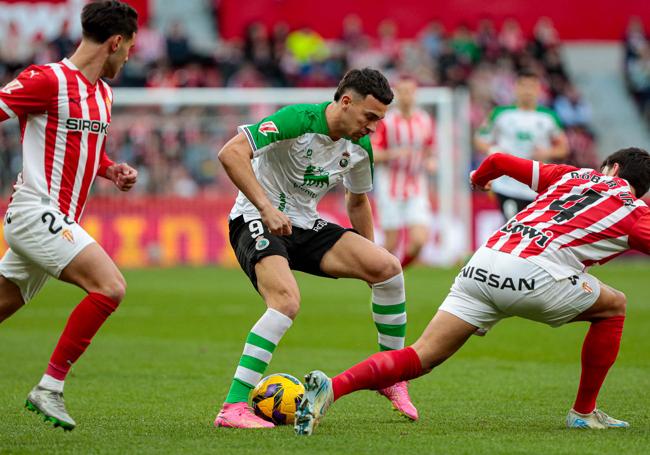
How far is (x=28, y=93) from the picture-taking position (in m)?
5.97

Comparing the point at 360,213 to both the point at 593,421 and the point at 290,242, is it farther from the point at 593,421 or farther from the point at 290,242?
the point at 593,421

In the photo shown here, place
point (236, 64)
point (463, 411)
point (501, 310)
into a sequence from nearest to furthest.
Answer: point (501, 310)
point (463, 411)
point (236, 64)

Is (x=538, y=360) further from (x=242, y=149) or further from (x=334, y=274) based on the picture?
(x=242, y=149)

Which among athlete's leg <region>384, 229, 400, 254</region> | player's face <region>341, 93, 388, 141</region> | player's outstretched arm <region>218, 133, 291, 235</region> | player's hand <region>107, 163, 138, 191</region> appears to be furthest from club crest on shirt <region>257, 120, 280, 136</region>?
athlete's leg <region>384, 229, 400, 254</region>

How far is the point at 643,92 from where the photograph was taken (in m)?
29.0

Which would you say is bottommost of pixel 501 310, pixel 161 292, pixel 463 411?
pixel 161 292

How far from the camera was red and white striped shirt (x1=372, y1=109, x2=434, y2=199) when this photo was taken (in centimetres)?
1678

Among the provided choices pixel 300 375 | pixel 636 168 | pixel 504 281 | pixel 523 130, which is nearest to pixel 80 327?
pixel 504 281

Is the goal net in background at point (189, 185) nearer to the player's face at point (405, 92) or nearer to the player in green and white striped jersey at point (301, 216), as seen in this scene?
the player's face at point (405, 92)

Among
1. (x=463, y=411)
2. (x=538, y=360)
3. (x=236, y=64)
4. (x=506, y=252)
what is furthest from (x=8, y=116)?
(x=236, y=64)

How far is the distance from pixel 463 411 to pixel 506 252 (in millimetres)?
1307

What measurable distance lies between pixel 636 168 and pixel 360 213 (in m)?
1.96

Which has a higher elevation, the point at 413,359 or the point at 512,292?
the point at 512,292

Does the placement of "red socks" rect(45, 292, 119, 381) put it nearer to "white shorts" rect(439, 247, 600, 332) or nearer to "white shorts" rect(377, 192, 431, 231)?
"white shorts" rect(439, 247, 600, 332)
